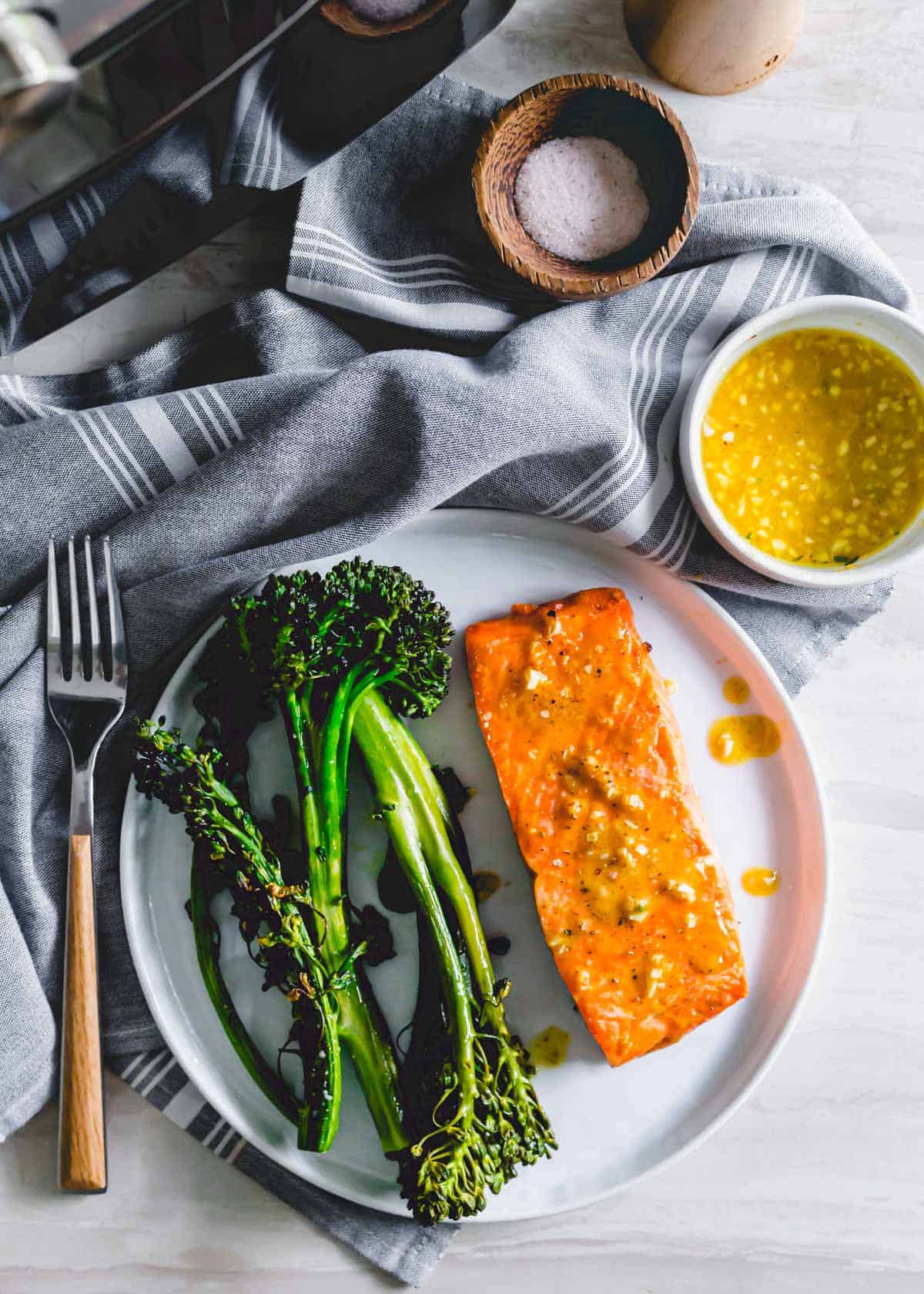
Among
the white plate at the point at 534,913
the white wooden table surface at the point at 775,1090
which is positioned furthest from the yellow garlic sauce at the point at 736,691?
the white wooden table surface at the point at 775,1090

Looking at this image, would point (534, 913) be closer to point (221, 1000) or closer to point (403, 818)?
point (403, 818)

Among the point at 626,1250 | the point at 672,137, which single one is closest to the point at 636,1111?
the point at 626,1250

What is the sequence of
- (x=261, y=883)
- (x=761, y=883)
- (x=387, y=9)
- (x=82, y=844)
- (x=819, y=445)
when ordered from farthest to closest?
(x=761, y=883)
(x=819, y=445)
(x=82, y=844)
(x=261, y=883)
(x=387, y=9)

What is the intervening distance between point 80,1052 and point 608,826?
42.7 inches

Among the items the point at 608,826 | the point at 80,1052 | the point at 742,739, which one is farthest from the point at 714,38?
the point at 80,1052

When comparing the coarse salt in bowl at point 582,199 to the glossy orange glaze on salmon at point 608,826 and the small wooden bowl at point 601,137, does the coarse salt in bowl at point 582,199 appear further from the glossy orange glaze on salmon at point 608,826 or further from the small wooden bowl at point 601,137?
the glossy orange glaze on salmon at point 608,826

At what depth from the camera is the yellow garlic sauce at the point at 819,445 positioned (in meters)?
2.19

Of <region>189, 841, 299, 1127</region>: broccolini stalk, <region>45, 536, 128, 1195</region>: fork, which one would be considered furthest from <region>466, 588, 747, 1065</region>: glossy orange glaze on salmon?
<region>45, 536, 128, 1195</region>: fork

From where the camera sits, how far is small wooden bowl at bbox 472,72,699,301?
211 cm

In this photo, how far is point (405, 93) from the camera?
192cm

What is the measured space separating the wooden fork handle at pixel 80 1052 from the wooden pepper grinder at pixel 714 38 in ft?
6.48

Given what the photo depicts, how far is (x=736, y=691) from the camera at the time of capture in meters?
2.32

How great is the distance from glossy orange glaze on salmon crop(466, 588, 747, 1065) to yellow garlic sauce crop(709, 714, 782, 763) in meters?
0.15

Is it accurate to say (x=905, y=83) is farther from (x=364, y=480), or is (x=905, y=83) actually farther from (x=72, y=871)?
(x=72, y=871)
